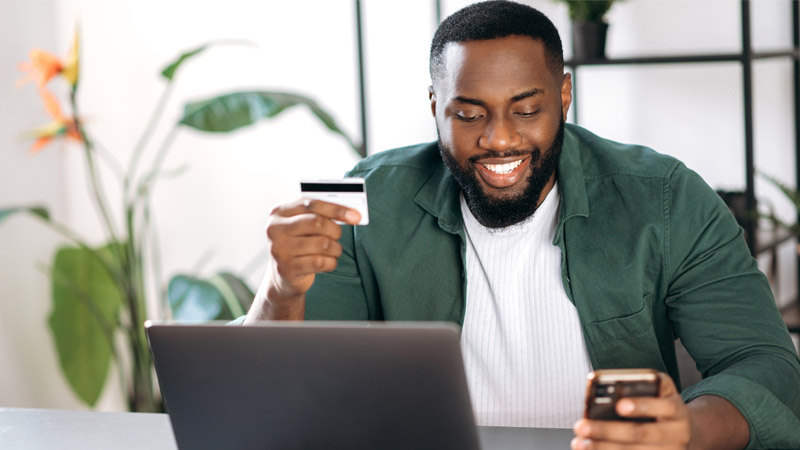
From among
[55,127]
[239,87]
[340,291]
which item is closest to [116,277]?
[55,127]

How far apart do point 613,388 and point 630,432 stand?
0.05 m

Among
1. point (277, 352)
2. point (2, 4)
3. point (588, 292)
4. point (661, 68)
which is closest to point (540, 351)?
point (588, 292)

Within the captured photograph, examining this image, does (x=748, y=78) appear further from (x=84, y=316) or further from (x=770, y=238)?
(x=84, y=316)

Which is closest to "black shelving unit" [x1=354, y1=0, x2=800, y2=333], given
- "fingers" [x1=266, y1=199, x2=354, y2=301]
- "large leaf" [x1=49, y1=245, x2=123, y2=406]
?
"large leaf" [x1=49, y1=245, x2=123, y2=406]

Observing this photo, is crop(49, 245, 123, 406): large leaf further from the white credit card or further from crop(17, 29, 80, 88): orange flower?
the white credit card

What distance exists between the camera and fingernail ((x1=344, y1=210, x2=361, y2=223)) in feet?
3.85

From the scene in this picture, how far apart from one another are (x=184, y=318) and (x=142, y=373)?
1.03 feet

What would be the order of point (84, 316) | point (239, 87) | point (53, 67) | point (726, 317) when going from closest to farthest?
point (726, 317)
point (53, 67)
point (84, 316)
point (239, 87)

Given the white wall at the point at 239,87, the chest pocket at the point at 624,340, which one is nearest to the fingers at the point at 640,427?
the chest pocket at the point at 624,340

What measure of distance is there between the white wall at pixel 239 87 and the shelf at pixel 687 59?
0.66ft

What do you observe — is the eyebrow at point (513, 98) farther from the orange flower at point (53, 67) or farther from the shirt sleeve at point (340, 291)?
the orange flower at point (53, 67)

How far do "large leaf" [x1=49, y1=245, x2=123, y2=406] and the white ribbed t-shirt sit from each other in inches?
63.4

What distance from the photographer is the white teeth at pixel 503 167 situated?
1.46m

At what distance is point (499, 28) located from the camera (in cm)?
146
